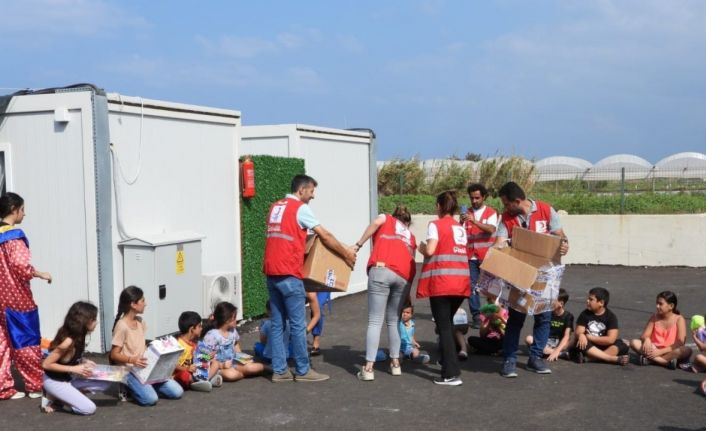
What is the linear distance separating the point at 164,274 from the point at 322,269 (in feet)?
7.94

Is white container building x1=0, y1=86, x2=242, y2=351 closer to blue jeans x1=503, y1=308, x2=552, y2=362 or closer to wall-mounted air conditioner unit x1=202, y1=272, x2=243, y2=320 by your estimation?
wall-mounted air conditioner unit x1=202, y1=272, x2=243, y2=320

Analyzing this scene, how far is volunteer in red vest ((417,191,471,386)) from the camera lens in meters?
7.22

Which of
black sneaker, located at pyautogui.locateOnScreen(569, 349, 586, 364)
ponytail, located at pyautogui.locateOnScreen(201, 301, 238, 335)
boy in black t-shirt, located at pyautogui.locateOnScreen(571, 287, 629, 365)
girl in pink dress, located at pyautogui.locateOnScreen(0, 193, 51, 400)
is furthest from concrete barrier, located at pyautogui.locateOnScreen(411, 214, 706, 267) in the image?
girl in pink dress, located at pyautogui.locateOnScreen(0, 193, 51, 400)

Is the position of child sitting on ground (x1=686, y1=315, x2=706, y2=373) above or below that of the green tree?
below

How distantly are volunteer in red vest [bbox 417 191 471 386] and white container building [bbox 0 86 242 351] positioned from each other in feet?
11.1

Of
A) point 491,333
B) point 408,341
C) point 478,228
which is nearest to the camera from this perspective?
point 408,341

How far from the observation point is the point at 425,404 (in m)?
6.66

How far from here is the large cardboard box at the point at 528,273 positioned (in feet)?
23.3

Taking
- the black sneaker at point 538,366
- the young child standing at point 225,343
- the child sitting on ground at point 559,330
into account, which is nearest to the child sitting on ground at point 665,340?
the child sitting on ground at point 559,330

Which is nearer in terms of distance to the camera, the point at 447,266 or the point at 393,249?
the point at 447,266

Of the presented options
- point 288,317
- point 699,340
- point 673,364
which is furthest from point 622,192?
point 288,317

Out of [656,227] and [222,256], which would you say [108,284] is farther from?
[656,227]

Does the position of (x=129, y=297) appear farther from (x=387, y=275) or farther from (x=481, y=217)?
(x=481, y=217)

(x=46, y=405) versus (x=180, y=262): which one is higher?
(x=180, y=262)
